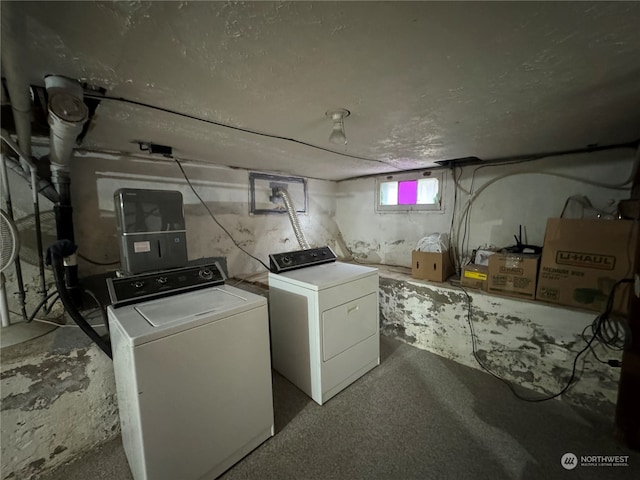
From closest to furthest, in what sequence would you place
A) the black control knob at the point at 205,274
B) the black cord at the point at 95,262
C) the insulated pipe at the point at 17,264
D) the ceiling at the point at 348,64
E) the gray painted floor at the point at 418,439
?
the ceiling at the point at 348,64 → the gray painted floor at the point at 418,439 → the insulated pipe at the point at 17,264 → the black control knob at the point at 205,274 → the black cord at the point at 95,262

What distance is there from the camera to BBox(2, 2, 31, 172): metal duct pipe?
645 mm

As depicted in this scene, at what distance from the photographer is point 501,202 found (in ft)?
7.88

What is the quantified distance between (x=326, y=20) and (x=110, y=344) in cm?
177

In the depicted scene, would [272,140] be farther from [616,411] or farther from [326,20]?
[616,411]

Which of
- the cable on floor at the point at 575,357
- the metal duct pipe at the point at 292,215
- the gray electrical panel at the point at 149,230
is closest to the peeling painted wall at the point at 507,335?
the cable on floor at the point at 575,357

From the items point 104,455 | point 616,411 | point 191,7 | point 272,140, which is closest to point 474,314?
point 616,411

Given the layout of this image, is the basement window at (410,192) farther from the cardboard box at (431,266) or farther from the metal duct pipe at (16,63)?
the metal duct pipe at (16,63)

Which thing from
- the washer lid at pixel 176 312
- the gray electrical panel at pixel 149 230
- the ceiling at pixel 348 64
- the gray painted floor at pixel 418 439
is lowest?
the gray painted floor at pixel 418 439

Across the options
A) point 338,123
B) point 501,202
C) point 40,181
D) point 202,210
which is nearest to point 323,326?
point 338,123

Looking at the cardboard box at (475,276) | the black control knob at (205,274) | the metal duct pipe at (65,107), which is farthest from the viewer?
the cardboard box at (475,276)

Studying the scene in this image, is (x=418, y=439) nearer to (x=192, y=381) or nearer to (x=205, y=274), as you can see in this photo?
(x=192, y=381)

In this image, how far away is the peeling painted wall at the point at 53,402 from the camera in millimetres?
1114

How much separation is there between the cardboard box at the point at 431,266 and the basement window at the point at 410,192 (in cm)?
73
